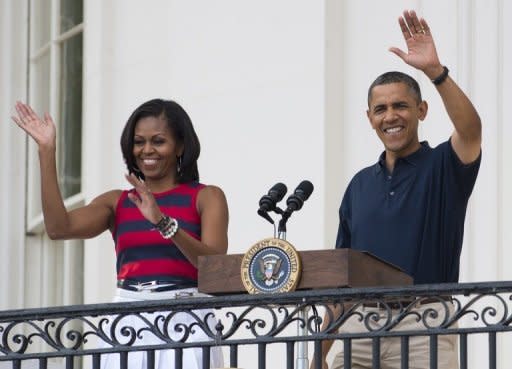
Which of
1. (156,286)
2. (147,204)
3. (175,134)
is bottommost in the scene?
(156,286)

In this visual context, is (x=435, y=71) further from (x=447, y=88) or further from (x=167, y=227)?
(x=167, y=227)

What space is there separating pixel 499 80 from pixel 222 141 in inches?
65.9

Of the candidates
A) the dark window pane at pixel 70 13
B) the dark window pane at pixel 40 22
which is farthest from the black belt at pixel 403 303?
the dark window pane at pixel 40 22

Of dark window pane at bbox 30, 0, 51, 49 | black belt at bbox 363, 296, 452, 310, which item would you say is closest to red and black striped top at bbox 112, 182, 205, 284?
black belt at bbox 363, 296, 452, 310

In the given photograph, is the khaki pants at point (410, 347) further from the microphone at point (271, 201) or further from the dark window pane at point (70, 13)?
the dark window pane at point (70, 13)

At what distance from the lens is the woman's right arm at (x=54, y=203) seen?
841 cm

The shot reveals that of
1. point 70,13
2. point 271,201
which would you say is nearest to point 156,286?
point 271,201

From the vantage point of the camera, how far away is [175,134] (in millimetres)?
8500

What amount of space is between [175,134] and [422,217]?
1.19 metres

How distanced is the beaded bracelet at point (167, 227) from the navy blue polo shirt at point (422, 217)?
0.76 metres

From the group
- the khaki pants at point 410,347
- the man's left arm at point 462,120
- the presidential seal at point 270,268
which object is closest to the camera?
the presidential seal at point 270,268

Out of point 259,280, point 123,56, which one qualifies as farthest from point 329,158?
point 259,280

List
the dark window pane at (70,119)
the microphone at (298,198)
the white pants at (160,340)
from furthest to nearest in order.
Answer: the dark window pane at (70,119) < the white pants at (160,340) < the microphone at (298,198)

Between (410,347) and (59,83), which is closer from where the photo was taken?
(410,347)
